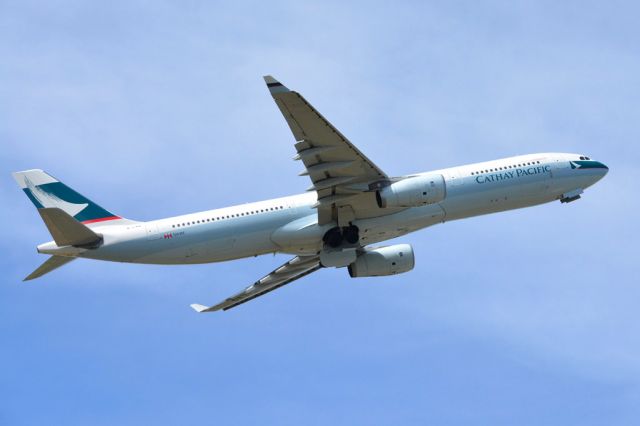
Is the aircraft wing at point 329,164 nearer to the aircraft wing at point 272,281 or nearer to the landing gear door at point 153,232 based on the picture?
the aircraft wing at point 272,281

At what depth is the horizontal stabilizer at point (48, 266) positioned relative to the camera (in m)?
51.7

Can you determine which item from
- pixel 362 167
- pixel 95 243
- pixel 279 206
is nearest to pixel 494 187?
pixel 362 167

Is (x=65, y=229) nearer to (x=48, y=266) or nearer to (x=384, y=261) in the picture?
(x=48, y=266)

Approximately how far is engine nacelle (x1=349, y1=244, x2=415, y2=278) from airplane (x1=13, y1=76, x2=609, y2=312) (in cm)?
231

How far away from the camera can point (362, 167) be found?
5034 cm

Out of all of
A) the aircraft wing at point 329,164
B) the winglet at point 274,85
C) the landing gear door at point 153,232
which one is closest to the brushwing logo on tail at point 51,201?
the landing gear door at point 153,232

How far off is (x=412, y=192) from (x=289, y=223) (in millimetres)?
6553

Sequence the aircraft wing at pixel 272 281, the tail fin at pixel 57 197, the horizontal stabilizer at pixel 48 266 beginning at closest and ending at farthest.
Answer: the horizontal stabilizer at pixel 48 266
the tail fin at pixel 57 197
the aircraft wing at pixel 272 281

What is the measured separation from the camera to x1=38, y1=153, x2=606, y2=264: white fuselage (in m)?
51.8

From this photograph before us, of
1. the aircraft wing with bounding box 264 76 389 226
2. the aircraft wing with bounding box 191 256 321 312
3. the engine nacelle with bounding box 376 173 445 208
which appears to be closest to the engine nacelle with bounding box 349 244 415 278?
the aircraft wing with bounding box 191 256 321 312

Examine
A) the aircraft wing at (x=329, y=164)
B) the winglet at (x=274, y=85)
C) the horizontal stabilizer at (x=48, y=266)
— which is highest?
the winglet at (x=274, y=85)

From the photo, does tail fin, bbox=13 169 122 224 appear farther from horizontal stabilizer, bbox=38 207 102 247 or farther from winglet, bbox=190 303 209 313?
winglet, bbox=190 303 209 313

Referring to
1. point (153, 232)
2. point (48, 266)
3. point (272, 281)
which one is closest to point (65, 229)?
point (48, 266)

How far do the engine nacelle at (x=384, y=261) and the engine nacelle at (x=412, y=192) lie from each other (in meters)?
6.94
